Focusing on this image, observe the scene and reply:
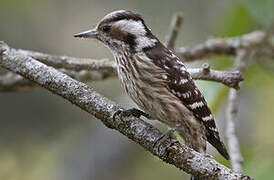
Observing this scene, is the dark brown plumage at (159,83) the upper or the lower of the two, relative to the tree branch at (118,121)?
upper

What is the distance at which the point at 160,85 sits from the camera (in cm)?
398

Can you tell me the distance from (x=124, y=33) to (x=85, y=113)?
Result: 2.73 metres

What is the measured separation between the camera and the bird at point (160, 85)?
3.92 m

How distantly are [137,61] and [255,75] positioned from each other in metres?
1.77

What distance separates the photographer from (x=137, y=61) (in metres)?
4.11

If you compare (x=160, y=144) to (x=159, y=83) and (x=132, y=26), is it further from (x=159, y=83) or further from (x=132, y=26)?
(x=132, y=26)

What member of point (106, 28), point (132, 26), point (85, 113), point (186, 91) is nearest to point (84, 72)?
point (106, 28)

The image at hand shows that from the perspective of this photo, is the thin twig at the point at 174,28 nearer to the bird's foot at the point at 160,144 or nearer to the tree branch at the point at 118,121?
the tree branch at the point at 118,121

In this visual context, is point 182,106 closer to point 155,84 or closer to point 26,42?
point 155,84

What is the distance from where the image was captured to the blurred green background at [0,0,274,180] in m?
5.40

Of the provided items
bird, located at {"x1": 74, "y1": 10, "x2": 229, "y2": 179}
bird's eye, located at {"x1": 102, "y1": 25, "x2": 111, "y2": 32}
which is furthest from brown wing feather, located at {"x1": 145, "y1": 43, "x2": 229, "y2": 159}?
bird's eye, located at {"x1": 102, "y1": 25, "x2": 111, "y2": 32}

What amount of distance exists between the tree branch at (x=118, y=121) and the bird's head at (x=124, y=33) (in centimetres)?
74

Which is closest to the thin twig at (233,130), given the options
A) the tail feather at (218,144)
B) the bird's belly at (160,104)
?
the tail feather at (218,144)

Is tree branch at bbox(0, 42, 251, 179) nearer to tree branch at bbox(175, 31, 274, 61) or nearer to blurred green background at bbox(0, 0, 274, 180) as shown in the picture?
blurred green background at bbox(0, 0, 274, 180)
